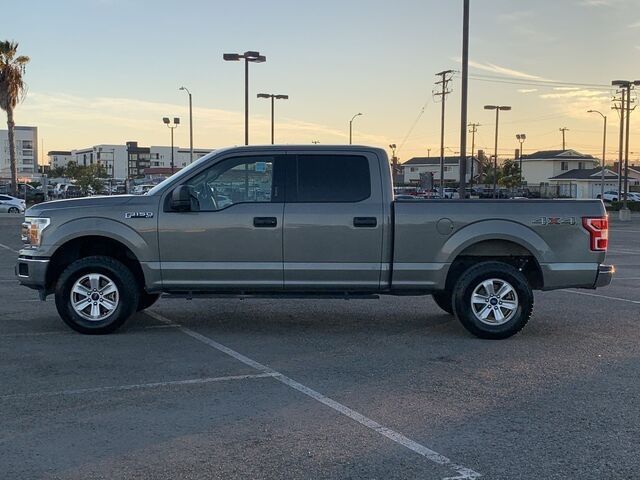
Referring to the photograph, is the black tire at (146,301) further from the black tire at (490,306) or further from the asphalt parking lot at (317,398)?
the black tire at (490,306)

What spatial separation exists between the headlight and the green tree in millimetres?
97926

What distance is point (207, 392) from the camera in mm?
5809

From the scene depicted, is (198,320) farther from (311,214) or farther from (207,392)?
(207,392)

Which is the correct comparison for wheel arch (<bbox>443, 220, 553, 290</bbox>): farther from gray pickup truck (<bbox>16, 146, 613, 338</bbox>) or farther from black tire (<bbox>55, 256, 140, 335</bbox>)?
black tire (<bbox>55, 256, 140, 335</bbox>)

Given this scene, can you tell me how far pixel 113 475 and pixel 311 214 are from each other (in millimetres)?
4203

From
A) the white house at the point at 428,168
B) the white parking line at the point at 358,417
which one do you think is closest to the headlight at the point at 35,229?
the white parking line at the point at 358,417

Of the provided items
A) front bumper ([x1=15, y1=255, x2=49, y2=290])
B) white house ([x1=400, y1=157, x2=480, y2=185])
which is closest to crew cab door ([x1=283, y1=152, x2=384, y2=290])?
front bumper ([x1=15, y1=255, x2=49, y2=290])

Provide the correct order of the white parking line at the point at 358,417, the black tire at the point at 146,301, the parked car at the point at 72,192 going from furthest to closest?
the parked car at the point at 72,192, the black tire at the point at 146,301, the white parking line at the point at 358,417

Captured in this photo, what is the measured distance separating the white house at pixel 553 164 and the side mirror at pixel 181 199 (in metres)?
111

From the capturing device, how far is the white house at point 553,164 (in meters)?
113

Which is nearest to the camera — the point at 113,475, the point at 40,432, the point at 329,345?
the point at 113,475

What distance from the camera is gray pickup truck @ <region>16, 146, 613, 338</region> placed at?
7836mm

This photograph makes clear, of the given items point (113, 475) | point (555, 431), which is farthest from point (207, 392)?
point (555, 431)

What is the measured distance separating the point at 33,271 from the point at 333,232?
3.42m
